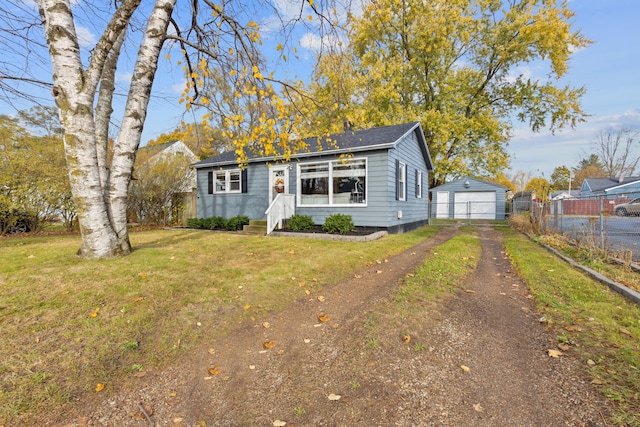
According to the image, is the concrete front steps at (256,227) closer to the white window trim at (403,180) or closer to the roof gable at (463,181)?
the white window trim at (403,180)

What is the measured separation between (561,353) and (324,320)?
2.38m

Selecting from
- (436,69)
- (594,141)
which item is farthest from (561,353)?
(594,141)

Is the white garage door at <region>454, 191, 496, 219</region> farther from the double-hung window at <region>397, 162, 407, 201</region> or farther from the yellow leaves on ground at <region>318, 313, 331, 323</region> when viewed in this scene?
the yellow leaves on ground at <region>318, 313, 331, 323</region>

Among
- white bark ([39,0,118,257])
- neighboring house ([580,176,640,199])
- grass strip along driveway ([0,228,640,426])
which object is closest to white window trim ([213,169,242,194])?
grass strip along driveway ([0,228,640,426])

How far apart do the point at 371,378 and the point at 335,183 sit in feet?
30.7

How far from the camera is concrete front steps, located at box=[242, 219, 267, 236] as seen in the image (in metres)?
11.2

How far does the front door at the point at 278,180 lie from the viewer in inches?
484

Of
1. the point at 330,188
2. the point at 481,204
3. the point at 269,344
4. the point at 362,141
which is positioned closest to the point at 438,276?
the point at 269,344

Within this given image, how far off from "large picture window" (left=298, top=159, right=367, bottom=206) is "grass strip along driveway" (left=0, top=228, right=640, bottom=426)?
5.13 meters

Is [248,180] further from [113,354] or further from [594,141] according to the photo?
[594,141]

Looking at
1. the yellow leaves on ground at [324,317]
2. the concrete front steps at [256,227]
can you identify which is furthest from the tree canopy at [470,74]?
the yellow leaves on ground at [324,317]

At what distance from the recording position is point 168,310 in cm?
348

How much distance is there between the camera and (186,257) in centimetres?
580

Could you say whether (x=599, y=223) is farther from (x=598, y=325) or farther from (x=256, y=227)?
(x=256, y=227)
